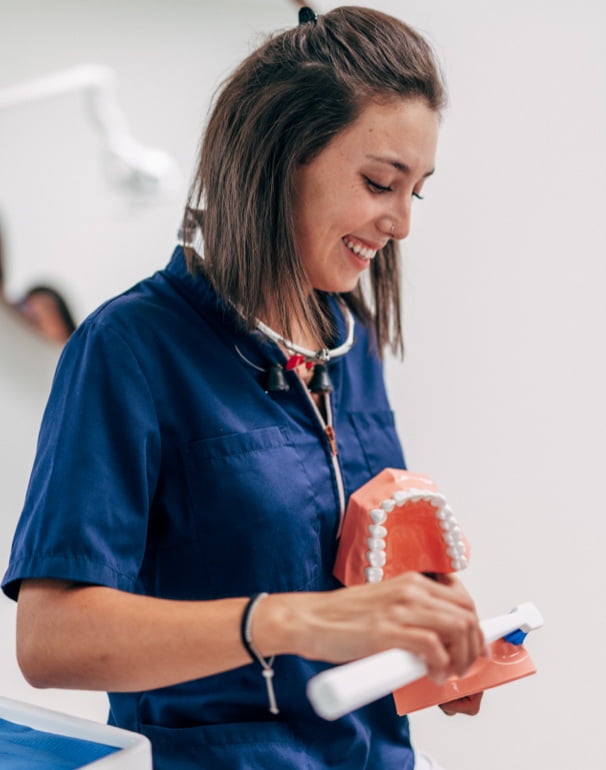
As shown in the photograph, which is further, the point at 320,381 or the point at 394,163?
the point at 320,381

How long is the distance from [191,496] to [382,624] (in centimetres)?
33

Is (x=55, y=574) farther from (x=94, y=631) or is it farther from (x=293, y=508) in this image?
(x=293, y=508)

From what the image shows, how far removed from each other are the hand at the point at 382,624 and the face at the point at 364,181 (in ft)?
1.55

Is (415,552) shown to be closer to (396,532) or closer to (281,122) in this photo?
(396,532)

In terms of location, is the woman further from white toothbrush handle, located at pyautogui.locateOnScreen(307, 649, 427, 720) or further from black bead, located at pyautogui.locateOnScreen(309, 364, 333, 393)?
white toothbrush handle, located at pyautogui.locateOnScreen(307, 649, 427, 720)

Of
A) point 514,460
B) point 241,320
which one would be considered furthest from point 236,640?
point 514,460

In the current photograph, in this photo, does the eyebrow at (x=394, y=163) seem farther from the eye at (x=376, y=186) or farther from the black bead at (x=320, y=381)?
the black bead at (x=320, y=381)

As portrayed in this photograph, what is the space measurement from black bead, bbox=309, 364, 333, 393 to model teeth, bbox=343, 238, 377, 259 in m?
0.15

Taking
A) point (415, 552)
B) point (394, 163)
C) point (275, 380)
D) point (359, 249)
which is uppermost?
point (394, 163)

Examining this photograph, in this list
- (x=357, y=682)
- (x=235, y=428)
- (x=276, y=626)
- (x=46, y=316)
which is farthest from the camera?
(x=46, y=316)

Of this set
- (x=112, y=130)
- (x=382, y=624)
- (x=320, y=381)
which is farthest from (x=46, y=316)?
(x=382, y=624)

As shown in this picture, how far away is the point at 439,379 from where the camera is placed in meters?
1.75

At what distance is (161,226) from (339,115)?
0.62m

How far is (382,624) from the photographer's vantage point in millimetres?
791
